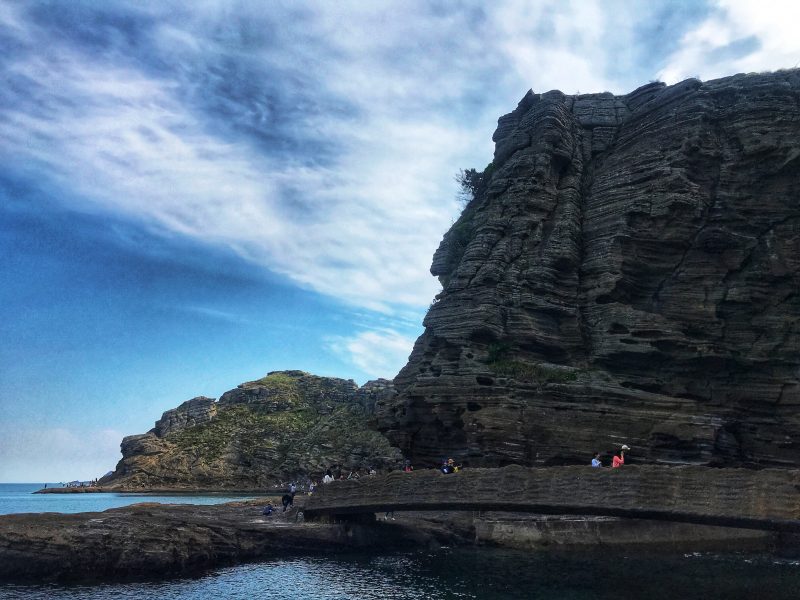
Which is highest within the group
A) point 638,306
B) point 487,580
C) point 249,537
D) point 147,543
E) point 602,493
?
point 638,306

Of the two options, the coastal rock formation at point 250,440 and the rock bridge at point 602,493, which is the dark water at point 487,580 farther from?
the coastal rock formation at point 250,440

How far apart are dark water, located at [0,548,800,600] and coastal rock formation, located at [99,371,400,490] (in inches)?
2173

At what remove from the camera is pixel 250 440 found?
116m

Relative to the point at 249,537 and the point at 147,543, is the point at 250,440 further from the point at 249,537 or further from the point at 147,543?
the point at 147,543

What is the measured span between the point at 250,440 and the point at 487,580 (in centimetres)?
9791

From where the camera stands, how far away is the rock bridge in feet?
74.2

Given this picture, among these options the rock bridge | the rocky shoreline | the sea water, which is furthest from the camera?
the rocky shoreline

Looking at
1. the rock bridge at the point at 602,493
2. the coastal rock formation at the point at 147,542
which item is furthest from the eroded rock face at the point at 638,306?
the coastal rock formation at the point at 147,542

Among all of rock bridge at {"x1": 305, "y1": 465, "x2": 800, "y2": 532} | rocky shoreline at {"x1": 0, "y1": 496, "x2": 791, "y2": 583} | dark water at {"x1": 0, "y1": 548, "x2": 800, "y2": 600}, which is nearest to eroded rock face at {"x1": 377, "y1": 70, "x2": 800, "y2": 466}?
rocky shoreline at {"x1": 0, "y1": 496, "x2": 791, "y2": 583}

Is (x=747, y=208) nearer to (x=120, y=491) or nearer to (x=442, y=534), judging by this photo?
(x=442, y=534)

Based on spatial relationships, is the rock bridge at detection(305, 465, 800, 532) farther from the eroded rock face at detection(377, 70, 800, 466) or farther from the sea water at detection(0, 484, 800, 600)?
the eroded rock face at detection(377, 70, 800, 466)

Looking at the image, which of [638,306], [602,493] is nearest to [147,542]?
[602,493]

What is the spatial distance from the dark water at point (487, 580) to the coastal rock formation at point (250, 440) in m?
55.2

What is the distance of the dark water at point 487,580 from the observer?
867 inches
